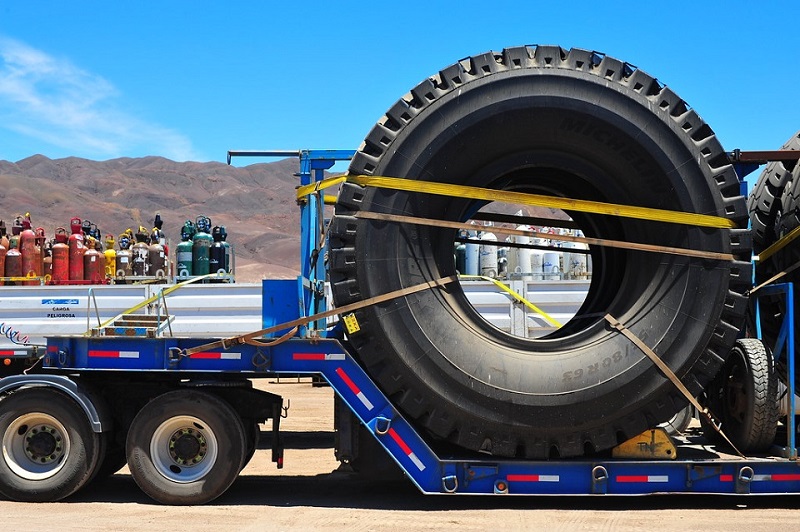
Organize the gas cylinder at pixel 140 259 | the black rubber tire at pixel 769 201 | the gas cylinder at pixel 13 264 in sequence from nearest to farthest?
the black rubber tire at pixel 769 201, the gas cylinder at pixel 13 264, the gas cylinder at pixel 140 259

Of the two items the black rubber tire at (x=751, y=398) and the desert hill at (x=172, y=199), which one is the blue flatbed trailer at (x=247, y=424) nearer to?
the black rubber tire at (x=751, y=398)

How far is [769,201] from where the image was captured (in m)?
7.50

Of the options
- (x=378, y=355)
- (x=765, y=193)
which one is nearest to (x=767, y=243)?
(x=765, y=193)

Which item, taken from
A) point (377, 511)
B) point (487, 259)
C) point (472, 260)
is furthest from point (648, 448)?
point (472, 260)

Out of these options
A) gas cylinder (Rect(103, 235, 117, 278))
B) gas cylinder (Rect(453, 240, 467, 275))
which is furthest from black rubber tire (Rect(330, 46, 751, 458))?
gas cylinder (Rect(103, 235, 117, 278))

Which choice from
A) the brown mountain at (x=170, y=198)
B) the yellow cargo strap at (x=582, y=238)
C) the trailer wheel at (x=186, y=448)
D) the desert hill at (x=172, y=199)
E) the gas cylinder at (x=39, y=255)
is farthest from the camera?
the brown mountain at (x=170, y=198)

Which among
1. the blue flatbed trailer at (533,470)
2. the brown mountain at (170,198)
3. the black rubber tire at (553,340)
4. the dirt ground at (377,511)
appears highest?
the brown mountain at (170,198)

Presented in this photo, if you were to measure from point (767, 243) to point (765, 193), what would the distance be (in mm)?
460

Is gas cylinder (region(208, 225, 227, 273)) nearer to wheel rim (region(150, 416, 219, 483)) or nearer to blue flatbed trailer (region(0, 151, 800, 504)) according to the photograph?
blue flatbed trailer (region(0, 151, 800, 504))

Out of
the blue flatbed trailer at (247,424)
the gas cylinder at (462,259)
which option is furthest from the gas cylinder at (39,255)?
the blue flatbed trailer at (247,424)

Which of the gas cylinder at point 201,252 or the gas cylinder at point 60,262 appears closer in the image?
the gas cylinder at point 60,262

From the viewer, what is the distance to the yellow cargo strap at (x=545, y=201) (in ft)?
20.3

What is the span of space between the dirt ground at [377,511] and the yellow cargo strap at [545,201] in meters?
2.17

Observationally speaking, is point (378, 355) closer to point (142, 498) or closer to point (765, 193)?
point (142, 498)
